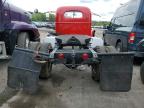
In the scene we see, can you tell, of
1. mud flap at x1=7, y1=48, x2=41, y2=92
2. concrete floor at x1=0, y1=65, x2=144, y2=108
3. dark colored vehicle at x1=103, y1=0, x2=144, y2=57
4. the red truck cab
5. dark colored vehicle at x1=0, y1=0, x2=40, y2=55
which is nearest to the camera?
concrete floor at x1=0, y1=65, x2=144, y2=108

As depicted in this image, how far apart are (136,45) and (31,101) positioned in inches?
192

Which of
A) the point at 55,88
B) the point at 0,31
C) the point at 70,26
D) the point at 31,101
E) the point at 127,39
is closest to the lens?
the point at 31,101

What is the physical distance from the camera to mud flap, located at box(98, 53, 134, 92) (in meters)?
5.75

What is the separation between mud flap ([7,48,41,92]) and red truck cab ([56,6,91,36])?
3.69m

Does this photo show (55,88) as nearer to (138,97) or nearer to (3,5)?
(138,97)

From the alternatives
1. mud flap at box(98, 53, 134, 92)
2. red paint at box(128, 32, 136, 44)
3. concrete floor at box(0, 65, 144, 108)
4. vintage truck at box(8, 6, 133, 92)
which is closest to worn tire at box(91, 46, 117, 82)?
concrete floor at box(0, 65, 144, 108)

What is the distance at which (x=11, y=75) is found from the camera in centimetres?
582

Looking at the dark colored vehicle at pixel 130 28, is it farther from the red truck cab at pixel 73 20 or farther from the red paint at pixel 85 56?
the red paint at pixel 85 56

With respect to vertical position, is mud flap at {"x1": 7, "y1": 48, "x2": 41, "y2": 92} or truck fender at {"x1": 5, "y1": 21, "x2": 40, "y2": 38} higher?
truck fender at {"x1": 5, "y1": 21, "x2": 40, "y2": 38}

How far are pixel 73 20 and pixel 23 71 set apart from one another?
158 inches

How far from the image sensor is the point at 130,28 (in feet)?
32.5

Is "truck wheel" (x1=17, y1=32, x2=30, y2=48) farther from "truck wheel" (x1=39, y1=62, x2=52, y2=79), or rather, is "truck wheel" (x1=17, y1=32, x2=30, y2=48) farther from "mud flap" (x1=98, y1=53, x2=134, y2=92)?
"mud flap" (x1=98, y1=53, x2=134, y2=92)

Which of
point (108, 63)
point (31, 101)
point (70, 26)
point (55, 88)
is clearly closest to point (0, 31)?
point (70, 26)

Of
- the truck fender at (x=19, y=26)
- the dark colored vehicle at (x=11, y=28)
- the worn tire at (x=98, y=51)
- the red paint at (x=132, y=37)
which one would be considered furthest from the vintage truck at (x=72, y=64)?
the red paint at (x=132, y=37)
